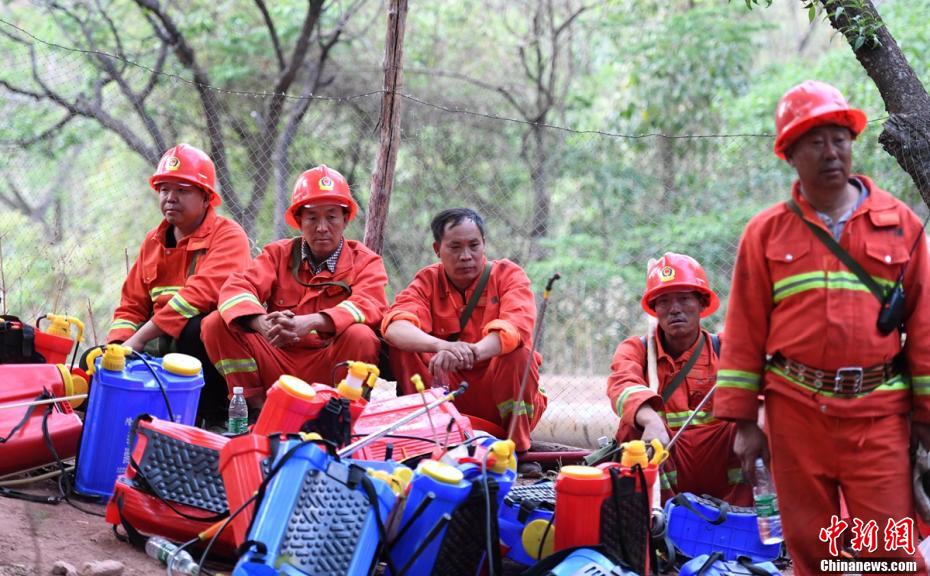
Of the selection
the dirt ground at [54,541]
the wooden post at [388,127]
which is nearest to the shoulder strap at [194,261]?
the wooden post at [388,127]

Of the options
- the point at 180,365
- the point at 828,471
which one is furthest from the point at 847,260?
the point at 180,365

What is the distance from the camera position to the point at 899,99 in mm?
5684

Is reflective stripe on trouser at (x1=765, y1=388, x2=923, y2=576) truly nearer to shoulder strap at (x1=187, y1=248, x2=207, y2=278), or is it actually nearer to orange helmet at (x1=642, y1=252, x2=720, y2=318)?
orange helmet at (x1=642, y1=252, x2=720, y2=318)

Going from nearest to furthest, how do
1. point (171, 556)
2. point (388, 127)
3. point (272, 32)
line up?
point (171, 556)
point (388, 127)
point (272, 32)

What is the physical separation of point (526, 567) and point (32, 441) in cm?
256

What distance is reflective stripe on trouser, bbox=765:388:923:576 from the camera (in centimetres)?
342

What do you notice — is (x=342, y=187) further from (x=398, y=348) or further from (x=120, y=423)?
(x=120, y=423)

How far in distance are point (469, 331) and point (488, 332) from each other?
332 mm

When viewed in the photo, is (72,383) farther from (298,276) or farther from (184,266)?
(298,276)

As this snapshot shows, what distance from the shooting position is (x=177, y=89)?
37.1 feet

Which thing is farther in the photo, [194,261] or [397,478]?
[194,261]

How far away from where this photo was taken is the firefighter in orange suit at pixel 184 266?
6.00 m

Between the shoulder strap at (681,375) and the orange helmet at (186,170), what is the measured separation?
296 cm

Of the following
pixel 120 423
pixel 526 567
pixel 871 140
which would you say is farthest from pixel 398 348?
pixel 871 140
